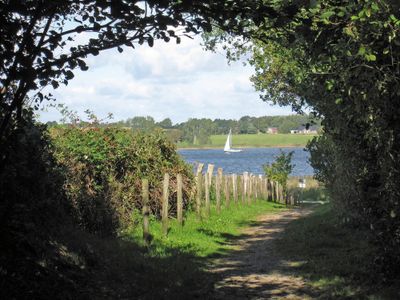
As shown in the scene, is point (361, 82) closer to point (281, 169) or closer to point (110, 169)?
point (110, 169)

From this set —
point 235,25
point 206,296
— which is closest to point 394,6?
point 235,25

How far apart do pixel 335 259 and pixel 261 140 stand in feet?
384

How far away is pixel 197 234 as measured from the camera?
13.5 m

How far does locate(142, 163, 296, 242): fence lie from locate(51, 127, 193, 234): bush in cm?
85

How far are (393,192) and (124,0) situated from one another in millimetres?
4563

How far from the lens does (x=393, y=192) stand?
6664 mm

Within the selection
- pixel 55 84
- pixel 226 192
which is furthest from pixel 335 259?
pixel 226 192

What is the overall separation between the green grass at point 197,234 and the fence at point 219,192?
283 mm

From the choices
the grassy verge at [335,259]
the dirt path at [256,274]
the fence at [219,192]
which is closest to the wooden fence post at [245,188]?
the fence at [219,192]

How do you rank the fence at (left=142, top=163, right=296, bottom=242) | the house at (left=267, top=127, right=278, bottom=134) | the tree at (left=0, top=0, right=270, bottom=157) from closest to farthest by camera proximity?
the tree at (left=0, top=0, right=270, bottom=157), the fence at (left=142, top=163, right=296, bottom=242), the house at (left=267, top=127, right=278, bottom=134)

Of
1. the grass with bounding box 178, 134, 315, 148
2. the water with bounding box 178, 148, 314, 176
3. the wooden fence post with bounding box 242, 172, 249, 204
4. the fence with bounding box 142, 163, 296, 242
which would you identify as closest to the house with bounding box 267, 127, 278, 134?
the grass with bounding box 178, 134, 315, 148

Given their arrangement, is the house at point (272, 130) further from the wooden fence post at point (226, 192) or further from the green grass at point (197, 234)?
the green grass at point (197, 234)

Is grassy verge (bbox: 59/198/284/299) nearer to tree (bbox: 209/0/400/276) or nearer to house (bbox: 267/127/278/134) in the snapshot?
tree (bbox: 209/0/400/276)

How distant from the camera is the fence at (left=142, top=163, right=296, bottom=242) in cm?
1260
